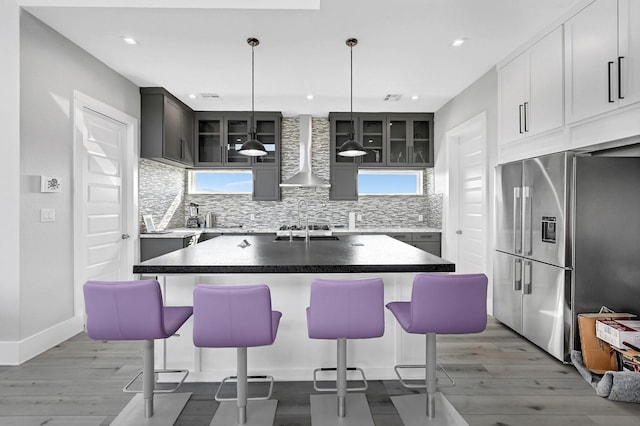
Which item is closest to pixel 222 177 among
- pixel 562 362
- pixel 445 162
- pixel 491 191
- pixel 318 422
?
pixel 445 162

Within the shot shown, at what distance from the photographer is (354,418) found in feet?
6.66

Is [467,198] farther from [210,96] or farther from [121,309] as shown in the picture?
[121,309]


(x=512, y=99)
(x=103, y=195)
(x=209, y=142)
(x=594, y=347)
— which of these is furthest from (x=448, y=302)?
(x=209, y=142)

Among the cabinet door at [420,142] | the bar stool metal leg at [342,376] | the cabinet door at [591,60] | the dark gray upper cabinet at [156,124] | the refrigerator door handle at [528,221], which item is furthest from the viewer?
the cabinet door at [420,142]

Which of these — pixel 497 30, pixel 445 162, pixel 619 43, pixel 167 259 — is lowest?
pixel 167 259

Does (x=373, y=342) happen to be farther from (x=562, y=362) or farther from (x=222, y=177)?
(x=222, y=177)

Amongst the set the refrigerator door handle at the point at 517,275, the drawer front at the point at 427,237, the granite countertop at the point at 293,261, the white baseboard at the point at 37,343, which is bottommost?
the white baseboard at the point at 37,343

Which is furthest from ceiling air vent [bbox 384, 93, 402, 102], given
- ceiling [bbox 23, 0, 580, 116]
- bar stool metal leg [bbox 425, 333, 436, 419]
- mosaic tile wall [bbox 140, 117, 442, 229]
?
Answer: bar stool metal leg [bbox 425, 333, 436, 419]

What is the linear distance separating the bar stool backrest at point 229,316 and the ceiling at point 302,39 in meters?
2.16

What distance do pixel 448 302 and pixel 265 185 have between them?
4.14 meters

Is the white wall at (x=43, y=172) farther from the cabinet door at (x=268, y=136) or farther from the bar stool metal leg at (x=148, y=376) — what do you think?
the cabinet door at (x=268, y=136)

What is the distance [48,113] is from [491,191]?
4282mm

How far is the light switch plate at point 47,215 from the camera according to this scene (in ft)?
9.62

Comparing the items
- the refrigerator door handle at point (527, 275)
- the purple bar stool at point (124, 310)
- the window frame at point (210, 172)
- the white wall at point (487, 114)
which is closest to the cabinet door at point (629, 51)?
the refrigerator door handle at point (527, 275)
